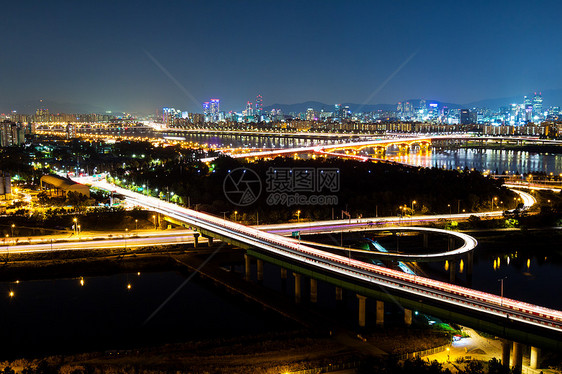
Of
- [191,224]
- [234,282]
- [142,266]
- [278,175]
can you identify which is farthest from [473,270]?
[278,175]

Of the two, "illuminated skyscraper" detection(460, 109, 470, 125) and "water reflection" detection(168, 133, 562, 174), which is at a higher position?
"illuminated skyscraper" detection(460, 109, 470, 125)

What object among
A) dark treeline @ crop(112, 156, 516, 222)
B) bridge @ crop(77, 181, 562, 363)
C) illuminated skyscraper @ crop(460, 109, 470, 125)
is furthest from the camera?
illuminated skyscraper @ crop(460, 109, 470, 125)

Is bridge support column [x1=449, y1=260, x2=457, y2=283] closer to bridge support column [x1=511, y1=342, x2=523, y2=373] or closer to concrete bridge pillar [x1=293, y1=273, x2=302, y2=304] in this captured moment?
concrete bridge pillar [x1=293, y1=273, x2=302, y2=304]

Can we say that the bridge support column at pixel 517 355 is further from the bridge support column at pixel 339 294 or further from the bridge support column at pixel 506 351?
the bridge support column at pixel 339 294

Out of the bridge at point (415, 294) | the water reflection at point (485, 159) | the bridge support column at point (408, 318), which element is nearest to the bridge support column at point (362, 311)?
the bridge at point (415, 294)

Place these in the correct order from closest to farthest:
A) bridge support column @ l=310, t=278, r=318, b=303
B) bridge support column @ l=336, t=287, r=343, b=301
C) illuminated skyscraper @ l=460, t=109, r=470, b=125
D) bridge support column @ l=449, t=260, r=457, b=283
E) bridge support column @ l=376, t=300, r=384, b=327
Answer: bridge support column @ l=376, t=300, r=384, b=327
bridge support column @ l=336, t=287, r=343, b=301
bridge support column @ l=310, t=278, r=318, b=303
bridge support column @ l=449, t=260, r=457, b=283
illuminated skyscraper @ l=460, t=109, r=470, b=125

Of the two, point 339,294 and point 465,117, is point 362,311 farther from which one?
point 465,117

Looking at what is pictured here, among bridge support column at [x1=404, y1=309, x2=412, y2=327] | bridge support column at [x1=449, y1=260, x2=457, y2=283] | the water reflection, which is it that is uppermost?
the water reflection

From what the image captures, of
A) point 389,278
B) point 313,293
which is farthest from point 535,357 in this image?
point 313,293

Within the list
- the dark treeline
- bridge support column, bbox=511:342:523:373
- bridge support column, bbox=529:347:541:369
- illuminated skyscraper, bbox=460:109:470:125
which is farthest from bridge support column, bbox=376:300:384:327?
illuminated skyscraper, bbox=460:109:470:125

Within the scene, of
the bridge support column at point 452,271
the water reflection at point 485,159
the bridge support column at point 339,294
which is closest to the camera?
the bridge support column at point 339,294
